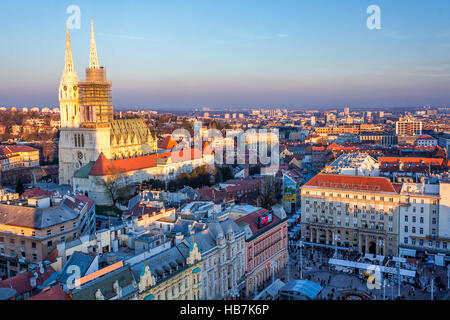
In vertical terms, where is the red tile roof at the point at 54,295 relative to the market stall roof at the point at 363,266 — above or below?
above

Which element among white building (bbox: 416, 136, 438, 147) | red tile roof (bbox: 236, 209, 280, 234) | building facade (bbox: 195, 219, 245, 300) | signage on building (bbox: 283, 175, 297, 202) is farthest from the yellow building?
white building (bbox: 416, 136, 438, 147)

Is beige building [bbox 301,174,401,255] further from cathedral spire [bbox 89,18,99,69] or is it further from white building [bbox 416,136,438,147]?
white building [bbox 416,136,438,147]

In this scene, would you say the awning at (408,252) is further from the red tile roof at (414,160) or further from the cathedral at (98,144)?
the cathedral at (98,144)

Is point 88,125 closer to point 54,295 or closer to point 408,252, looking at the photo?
point 408,252

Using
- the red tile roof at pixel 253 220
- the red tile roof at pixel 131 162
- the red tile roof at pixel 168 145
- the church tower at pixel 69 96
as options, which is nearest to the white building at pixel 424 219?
the red tile roof at pixel 253 220

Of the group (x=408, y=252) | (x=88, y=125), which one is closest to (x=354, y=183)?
(x=408, y=252)
